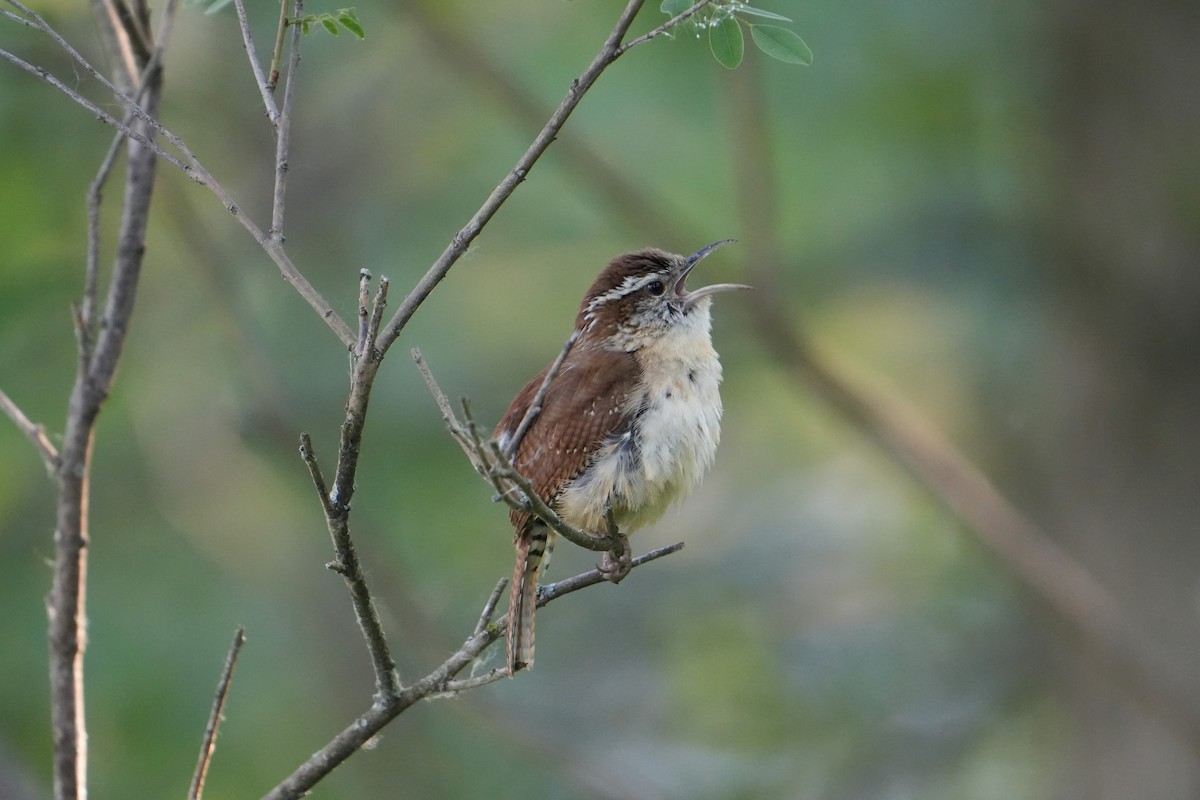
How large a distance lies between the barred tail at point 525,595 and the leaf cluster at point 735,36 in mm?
1234

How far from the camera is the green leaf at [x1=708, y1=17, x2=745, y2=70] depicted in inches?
99.3

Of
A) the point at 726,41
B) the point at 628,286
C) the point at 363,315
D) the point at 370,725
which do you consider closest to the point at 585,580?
the point at 370,725

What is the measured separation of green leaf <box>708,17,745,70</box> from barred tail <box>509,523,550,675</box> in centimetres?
122

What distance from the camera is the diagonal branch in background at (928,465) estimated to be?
527 cm

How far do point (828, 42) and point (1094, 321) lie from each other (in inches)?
74.3

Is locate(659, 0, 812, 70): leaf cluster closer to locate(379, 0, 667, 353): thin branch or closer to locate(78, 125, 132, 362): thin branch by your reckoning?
locate(379, 0, 667, 353): thin branch

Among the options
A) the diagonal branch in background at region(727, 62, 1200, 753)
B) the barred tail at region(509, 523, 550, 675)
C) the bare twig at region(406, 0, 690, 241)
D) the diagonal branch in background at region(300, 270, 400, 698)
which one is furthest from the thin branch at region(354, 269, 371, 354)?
the diagonal branch in background at region(727, 62, 1200, 753)

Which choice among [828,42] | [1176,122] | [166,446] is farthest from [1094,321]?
[166,446]

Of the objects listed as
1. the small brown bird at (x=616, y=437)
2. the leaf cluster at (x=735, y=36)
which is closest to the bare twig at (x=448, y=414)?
the leaf cluster at (x=735, y=36)

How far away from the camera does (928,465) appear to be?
5.32m

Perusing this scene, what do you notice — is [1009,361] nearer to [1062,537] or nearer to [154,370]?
[1062,537]

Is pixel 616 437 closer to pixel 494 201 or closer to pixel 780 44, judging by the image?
pixel 780 44

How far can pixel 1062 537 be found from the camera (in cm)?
674

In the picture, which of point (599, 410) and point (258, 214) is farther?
point (258, 214)
